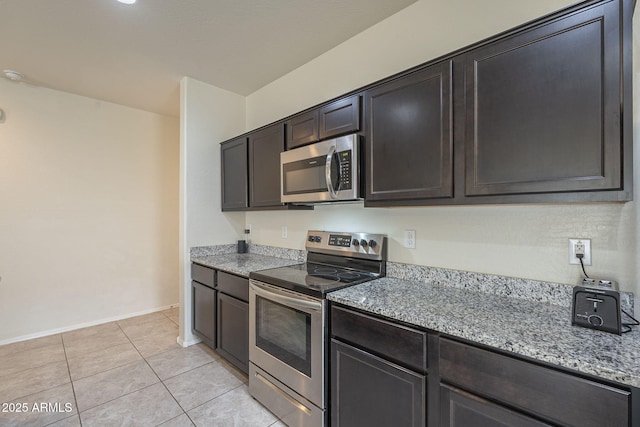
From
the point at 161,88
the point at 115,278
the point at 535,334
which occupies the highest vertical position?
the point at 161,88

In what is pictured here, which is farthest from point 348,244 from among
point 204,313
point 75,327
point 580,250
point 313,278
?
point 75,327

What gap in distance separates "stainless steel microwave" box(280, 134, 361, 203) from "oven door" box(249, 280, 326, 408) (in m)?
0.68

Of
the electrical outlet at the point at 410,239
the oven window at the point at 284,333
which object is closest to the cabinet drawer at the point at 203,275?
the oven window at the point at 284,333

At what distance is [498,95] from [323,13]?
1390 mm

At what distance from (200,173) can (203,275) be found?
1.09 metres

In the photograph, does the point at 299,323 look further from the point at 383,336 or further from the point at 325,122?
the point at 325,122

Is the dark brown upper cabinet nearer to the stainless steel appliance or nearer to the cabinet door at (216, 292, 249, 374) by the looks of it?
the stainless steel appliance

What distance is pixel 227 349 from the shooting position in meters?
2.47

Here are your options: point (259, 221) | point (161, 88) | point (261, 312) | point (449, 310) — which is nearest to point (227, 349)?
point (261, 312)

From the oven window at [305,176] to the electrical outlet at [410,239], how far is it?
634 millimetres

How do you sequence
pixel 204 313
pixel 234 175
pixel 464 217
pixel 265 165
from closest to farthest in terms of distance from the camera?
pixel 464 217 < pixel 265 165 < pixel 204 313 < pixel 234 175

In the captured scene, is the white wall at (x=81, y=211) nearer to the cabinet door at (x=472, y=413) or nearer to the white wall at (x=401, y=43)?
the white wall at (x=401, y=43)

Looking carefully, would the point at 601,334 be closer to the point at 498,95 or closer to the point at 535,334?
the point at 535,334

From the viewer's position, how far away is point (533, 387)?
958 mm
